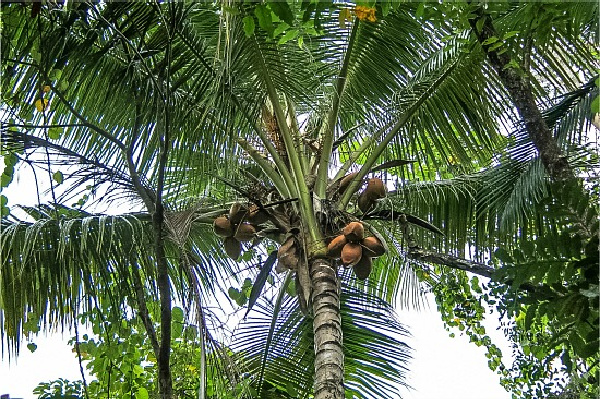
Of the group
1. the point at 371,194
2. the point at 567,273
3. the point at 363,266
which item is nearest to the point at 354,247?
the point at 363,266

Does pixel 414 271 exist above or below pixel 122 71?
below

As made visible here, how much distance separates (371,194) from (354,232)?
405mm

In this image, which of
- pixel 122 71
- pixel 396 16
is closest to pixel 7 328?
pixel 122 71

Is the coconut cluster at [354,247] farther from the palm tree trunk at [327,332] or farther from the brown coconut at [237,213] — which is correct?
the brown coconut at [237,213]

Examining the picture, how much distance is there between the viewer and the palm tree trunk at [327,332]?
12.4 feet

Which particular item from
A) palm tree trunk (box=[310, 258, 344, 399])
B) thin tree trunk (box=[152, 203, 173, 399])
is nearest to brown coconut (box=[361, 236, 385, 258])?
palm tree trunk (box=[310, 258, 344, 399])

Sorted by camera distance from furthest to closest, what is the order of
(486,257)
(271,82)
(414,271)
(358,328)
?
(414,271) < (486,257) < (358,328) < (271,82)

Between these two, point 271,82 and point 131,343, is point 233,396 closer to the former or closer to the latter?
point 131,343

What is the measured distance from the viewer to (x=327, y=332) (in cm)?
403

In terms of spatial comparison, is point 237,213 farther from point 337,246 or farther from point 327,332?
point 327,332

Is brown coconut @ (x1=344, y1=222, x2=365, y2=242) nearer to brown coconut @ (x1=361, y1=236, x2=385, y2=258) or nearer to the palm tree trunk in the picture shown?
brown coconut @ (x1=361, y1=236, x2=385, y2=258)

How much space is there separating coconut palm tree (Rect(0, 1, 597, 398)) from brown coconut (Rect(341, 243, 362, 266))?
0.01m

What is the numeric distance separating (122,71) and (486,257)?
275cm

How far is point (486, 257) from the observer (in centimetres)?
571
